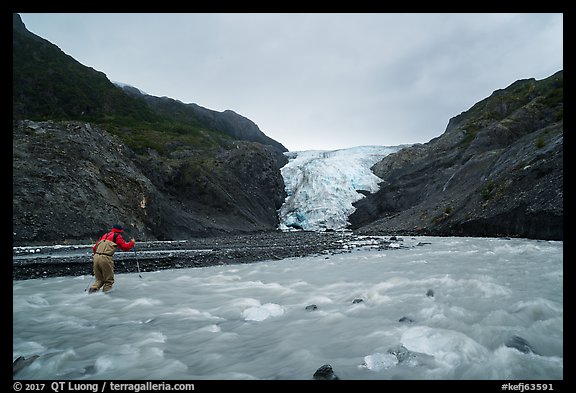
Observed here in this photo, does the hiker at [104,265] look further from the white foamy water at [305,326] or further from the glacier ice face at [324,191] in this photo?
the glacier ice face at [324,191]

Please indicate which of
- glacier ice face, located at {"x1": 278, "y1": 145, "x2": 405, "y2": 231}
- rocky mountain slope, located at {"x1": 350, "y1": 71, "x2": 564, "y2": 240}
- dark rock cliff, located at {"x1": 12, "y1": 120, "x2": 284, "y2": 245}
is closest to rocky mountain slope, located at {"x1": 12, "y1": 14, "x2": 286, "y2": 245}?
dark rock cliff, located at {"x1": 12, "y1": 120, "x2": 284, "y2": 245}

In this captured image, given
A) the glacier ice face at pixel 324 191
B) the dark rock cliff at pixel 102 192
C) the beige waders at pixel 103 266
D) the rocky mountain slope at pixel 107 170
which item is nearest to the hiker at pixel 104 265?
the beige waders at pixel 103 266

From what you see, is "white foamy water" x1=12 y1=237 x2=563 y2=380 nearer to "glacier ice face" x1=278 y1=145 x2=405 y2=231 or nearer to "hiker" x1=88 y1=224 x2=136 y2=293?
"hiker" x1=88 y1=224 x2=136 y2=293

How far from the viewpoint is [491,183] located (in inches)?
949

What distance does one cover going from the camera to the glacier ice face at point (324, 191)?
5581cm

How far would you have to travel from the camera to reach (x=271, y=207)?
5538 cm

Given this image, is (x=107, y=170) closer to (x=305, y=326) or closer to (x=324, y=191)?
(x=305, y=326)

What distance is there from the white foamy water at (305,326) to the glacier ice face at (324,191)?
4421 centimetres

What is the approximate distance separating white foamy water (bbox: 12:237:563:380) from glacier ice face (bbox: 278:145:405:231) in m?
44.2

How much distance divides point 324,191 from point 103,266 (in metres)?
53.5

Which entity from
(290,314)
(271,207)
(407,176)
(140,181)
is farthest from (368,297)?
(407,176)

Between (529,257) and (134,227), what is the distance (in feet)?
81.3

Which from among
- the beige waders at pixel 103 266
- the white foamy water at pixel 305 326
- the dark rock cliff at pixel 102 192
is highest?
the dark rock cliff at pixel 102 192

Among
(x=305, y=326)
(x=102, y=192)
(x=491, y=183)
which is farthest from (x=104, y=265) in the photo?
(x=491, y=183)
